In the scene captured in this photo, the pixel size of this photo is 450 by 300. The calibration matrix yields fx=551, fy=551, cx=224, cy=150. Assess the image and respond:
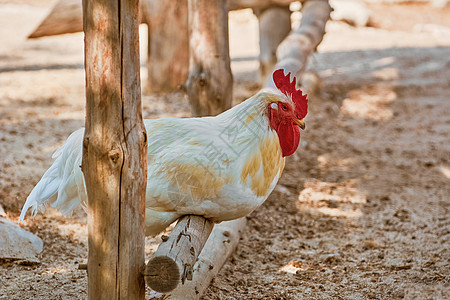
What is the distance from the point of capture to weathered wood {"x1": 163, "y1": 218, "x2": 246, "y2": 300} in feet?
10.4

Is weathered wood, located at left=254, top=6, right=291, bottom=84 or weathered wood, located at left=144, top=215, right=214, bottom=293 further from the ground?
weathered wood, located at left=254, top=6, right=291, bottom=84

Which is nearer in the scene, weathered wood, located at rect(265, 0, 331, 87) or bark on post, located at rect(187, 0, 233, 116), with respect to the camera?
bark on post, located at rect(187, 0, 233, 116)

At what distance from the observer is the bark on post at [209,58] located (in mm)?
4578

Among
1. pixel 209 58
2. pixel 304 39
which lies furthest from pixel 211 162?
pixel 304 39

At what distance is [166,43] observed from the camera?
25.2 feet

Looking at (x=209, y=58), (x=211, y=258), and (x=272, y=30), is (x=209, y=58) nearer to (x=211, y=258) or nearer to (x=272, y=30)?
(x=211, y=258)

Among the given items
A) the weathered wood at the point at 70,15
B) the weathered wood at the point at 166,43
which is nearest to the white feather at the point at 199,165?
the weathered wood at the point at 166,43

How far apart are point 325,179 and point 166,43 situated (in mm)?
3213

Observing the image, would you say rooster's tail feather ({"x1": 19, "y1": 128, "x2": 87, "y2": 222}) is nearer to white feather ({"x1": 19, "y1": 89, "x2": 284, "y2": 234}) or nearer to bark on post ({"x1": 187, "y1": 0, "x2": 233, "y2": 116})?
white feather ({"x1": 19, "y1": 89, "x2": 284, "y2": 234})

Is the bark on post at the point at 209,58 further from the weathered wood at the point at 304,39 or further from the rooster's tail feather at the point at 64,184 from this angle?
the rooster's tail feather at the point at 64,184

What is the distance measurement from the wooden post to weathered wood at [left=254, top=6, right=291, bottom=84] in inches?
221

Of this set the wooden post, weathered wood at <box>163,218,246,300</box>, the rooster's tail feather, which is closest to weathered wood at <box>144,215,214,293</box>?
the wooden post

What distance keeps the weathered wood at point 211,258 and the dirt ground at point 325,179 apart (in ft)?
0.34

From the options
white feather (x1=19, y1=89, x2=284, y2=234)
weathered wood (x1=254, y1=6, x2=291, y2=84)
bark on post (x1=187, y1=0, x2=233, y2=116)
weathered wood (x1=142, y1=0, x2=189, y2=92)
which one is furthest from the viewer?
weathered wood (x1=254, y1=6, x2=291, y2=84)
